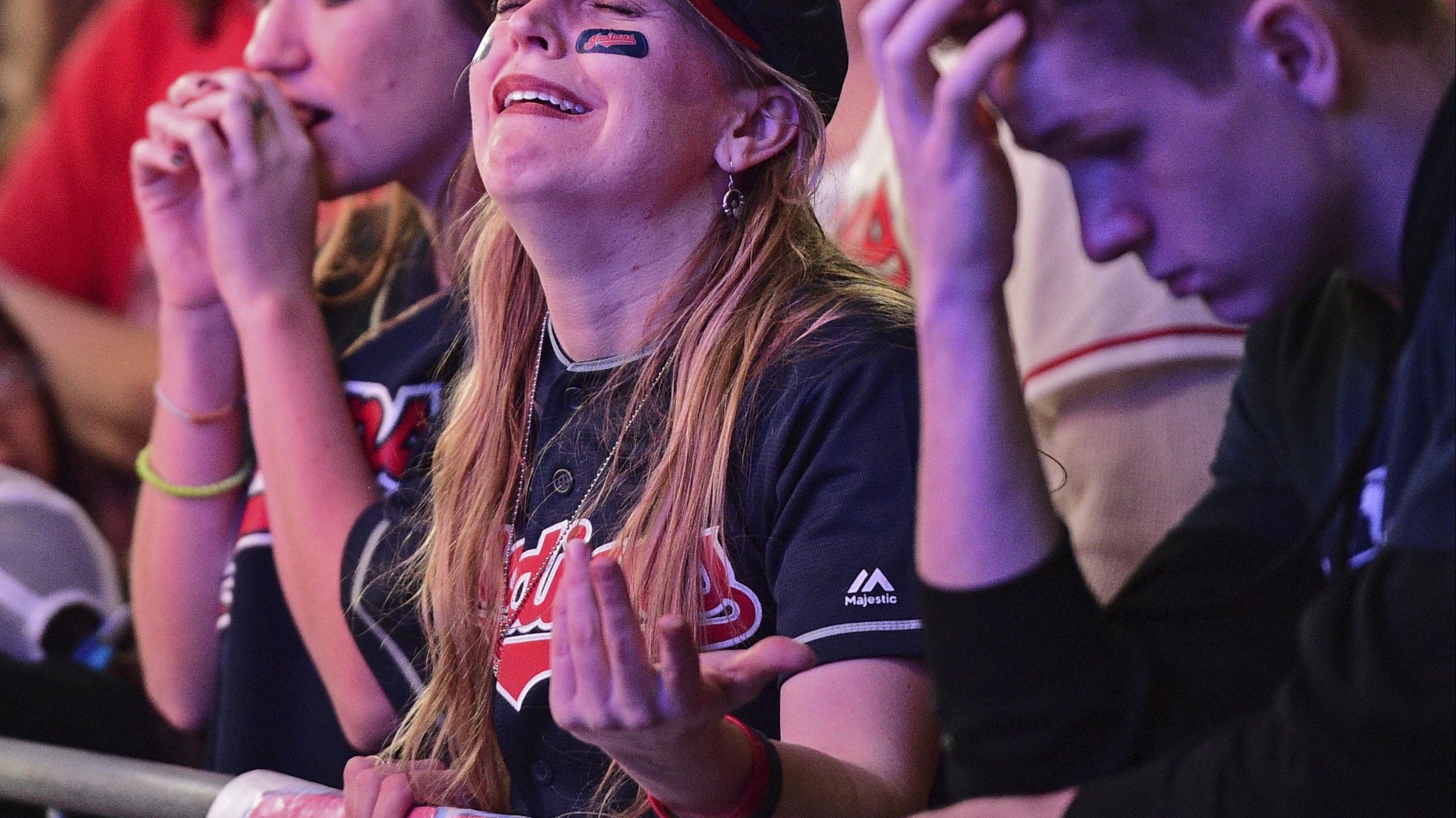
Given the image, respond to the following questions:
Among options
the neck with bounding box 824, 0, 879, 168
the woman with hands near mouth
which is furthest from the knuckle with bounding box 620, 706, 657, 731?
the neck with bounding box 824, 0, 879, 168

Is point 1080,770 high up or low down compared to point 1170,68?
down

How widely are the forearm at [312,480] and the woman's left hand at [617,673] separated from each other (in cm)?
56

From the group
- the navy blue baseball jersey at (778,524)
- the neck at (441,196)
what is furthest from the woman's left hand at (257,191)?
the navy blue baseball jersey at (778,524)

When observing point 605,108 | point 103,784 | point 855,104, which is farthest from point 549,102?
point 855,104

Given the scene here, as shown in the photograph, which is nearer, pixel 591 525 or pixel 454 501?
pixel 591 525

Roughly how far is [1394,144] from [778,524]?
1.48 feet

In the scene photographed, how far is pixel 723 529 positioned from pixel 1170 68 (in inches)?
16.9

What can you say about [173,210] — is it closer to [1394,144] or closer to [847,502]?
[847,502]

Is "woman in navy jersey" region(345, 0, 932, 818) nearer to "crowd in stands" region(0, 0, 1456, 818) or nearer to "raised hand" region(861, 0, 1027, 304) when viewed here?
"crowd in stands" region(0, 0, 1456, 818)

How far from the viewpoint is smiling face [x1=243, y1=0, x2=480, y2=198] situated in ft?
4.60

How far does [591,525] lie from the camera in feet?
3.55

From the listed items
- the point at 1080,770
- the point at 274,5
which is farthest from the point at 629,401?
the point at 274,5

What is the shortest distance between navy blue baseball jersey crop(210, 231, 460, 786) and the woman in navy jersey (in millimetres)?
154

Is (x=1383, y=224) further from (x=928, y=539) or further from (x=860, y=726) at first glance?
(x=860, y=726)
